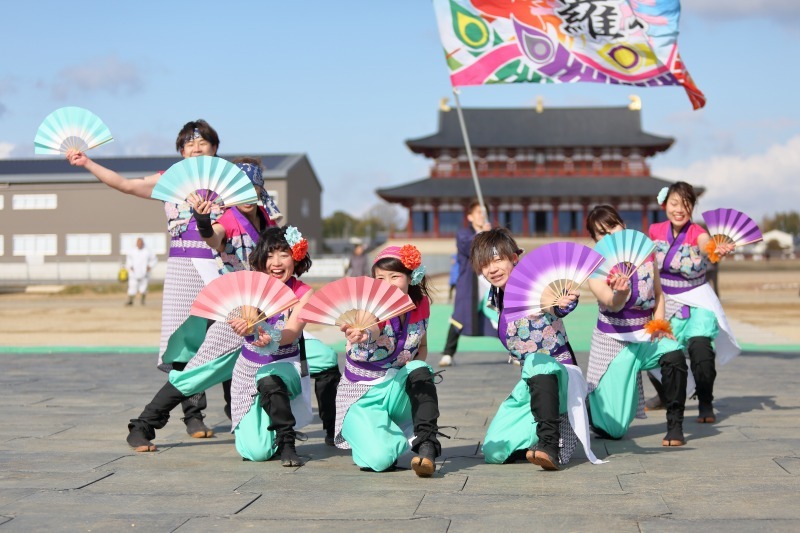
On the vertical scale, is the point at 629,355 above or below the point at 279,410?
above

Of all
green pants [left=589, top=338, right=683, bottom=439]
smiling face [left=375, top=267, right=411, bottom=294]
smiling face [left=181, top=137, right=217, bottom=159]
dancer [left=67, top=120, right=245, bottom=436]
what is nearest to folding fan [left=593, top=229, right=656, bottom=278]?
green pants [left=589, top=338, right=683, bottom=439]

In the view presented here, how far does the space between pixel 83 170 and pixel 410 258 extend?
145ft

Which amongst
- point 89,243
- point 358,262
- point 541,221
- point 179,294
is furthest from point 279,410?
point 541,221

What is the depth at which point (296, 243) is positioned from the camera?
490cm

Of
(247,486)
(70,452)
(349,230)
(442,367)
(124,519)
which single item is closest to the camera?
(124,519)

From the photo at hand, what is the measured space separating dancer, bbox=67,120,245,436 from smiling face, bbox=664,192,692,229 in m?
2.70

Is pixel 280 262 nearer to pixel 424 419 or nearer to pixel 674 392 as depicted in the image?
pixel 424 419

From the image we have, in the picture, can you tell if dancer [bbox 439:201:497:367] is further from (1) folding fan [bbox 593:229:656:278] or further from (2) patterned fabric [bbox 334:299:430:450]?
(2) patterned fabric [bbox 334:299:430:450]

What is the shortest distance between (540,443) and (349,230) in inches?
Result: 3870

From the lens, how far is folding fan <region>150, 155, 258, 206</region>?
5.08 metres

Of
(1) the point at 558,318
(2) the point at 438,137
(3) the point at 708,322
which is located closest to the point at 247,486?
(1) the point at 558,318

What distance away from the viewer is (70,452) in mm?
4953

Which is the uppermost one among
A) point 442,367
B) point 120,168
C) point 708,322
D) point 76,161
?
point 120,168

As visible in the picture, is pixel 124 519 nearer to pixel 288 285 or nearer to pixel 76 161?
pixel 288 285
